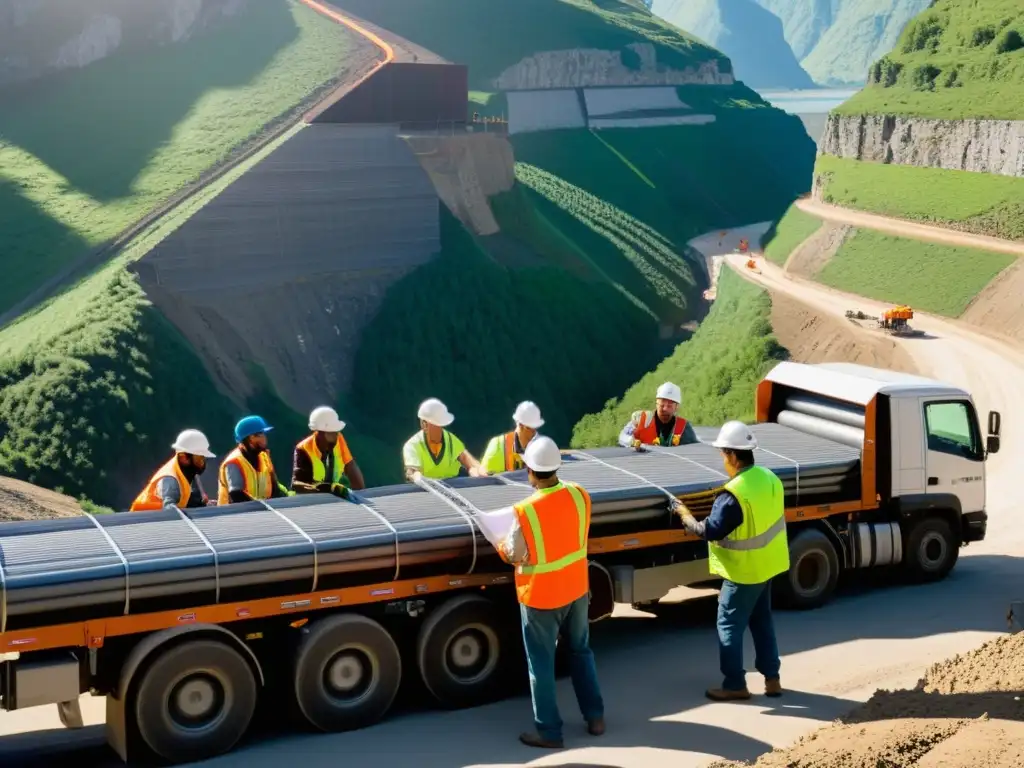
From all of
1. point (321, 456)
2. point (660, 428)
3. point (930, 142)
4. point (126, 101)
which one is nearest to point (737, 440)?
point (660, 428)

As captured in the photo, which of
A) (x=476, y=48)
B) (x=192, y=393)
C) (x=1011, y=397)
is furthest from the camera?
(x=476, y=48)

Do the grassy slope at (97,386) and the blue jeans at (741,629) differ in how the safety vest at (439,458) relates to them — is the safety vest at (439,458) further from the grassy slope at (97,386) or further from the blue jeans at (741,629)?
the grassy slope at (97,386)

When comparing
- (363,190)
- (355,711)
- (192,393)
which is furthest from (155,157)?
(355,711)

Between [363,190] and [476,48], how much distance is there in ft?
213

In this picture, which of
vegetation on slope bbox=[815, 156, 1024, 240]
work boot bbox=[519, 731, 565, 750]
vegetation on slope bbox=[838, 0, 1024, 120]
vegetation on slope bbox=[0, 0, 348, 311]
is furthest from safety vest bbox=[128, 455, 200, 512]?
vegetation on slope bbox=[838, 0, 1024, 120]

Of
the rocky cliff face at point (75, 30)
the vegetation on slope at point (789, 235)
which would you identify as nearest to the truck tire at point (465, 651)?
the vegetation on slope at point (789, 235)

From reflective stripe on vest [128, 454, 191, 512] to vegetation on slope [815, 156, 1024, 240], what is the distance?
51.6m

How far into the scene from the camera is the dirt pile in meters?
8.34

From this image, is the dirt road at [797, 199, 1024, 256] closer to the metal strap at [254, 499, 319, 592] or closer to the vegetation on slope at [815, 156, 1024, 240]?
the vegetation on slope at [815, 156, 1024, 240]

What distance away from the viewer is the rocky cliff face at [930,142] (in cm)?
6294

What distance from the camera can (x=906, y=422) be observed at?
15.3m

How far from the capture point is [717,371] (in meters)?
48.1

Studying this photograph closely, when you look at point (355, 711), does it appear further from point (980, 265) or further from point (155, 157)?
point (155, 157)

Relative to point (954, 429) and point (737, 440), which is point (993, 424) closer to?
point (954, 429)
